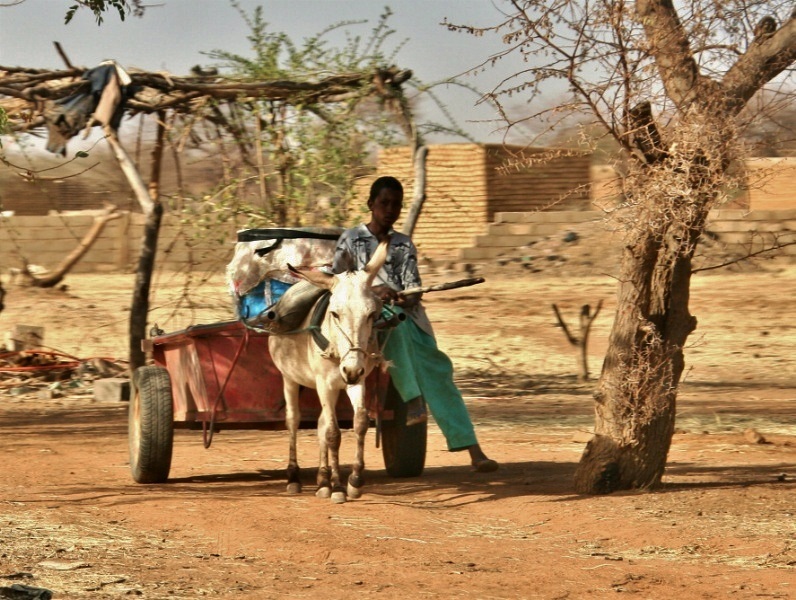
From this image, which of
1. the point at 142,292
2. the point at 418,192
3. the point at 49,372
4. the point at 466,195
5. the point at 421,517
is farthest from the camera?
the point at 466,195

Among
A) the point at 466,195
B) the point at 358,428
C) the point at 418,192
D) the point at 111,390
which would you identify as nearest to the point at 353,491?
the point at 358,428

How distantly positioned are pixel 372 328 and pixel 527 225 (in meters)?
18.6

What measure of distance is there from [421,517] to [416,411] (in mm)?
972

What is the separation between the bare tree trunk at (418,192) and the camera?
1146 cm

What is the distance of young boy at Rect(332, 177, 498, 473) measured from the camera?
7.44 m

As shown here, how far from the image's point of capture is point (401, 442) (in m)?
8.20

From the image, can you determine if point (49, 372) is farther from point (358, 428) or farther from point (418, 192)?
point (358, 428)

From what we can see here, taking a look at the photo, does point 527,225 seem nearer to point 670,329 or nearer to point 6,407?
point 6,407

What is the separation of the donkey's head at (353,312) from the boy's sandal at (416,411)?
860 mm

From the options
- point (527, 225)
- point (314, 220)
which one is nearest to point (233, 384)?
point (314, 220)

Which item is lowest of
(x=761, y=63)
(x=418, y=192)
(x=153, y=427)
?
(x=153, y=427)

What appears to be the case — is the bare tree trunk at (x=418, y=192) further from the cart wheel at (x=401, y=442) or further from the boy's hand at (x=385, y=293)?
the boy's hand at (x=385, y=293)

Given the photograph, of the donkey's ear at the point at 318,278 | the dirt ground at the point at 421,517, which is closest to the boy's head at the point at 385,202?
the donkey's ear at the point at 318,278

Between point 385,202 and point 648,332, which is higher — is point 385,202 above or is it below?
above
